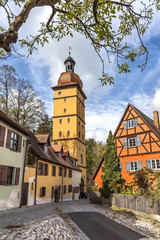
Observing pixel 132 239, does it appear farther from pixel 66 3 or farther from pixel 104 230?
pixel 66 3

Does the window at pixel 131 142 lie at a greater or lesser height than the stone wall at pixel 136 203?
greater

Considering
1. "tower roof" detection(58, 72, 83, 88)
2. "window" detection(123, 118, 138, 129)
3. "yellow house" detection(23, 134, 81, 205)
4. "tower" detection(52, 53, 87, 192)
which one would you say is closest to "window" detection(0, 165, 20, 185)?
"yellow house" detection(23, 134, 81, 205)

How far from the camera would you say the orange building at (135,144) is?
2273 centimetres

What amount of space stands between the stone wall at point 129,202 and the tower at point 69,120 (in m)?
17.4

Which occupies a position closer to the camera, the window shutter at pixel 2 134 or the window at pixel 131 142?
the window shutter at pixel 2 134

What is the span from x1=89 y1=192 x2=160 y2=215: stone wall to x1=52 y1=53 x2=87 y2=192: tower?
1744 centimetres

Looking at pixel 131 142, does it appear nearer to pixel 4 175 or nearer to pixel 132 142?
pixel 132 142

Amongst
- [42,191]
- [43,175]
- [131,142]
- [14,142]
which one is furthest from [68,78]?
[14,142]

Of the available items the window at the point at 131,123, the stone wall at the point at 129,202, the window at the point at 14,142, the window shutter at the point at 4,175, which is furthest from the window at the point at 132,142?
the window shutter at the point at 4,175

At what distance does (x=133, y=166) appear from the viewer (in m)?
23.9

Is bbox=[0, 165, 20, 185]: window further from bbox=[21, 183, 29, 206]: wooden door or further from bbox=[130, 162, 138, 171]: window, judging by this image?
bbox=[130, 162, 138, 171]: window

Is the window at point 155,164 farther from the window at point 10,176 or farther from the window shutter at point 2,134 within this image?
the window shutter at point 2,134

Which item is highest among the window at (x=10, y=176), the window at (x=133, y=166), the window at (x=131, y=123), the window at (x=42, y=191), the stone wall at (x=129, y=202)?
the window at (x=131, y=123)

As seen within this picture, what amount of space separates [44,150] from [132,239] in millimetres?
15437
